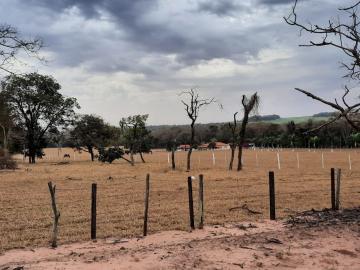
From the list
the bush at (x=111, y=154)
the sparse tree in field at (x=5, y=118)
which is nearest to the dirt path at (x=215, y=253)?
the bush at (x=111, y=154)

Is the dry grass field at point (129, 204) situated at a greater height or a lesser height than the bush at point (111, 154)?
Result: lesser

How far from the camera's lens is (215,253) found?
845cm

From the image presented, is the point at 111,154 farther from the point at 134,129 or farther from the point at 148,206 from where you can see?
the point at 148,206

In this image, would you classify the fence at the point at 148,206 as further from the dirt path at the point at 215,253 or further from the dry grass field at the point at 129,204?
the dirt path at the point at 215,253

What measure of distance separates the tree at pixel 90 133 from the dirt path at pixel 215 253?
158 ft

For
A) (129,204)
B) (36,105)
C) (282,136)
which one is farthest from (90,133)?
(282,136)

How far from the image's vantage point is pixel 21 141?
184 feet

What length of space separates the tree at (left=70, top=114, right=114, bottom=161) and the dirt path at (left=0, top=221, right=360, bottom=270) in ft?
158

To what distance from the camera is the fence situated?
37.4 feet

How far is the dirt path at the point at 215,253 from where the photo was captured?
7.98m

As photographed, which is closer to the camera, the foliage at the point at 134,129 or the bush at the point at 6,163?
the bush at the point at 6,163

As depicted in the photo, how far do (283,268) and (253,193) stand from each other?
10926mm

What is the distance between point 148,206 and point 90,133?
4674 cm

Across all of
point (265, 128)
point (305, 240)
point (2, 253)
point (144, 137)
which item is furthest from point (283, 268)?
point (265, 128)
